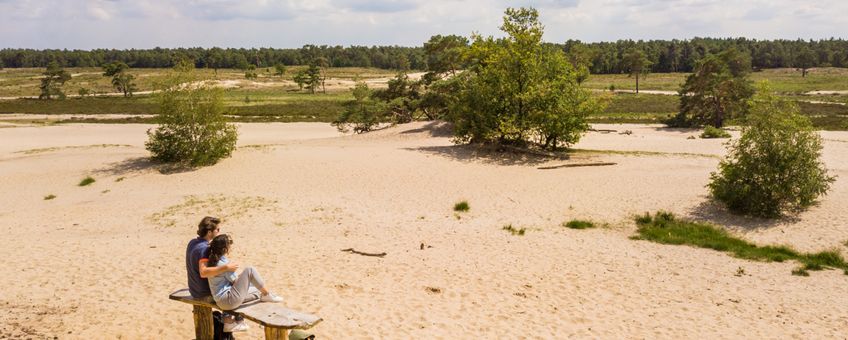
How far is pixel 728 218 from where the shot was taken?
20.2m

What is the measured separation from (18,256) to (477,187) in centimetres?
1580

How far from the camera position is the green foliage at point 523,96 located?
29.9m

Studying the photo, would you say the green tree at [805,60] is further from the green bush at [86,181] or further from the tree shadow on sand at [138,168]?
the green bush at [86,181]

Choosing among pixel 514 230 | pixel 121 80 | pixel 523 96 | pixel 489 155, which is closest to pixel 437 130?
pixel 489 155

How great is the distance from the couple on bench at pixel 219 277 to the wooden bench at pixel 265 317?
0.44 feet

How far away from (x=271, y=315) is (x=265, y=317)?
102 millimetres

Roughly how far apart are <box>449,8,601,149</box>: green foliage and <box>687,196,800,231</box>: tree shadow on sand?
385 inches

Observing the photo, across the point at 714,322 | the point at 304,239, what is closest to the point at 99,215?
the point at 304,239

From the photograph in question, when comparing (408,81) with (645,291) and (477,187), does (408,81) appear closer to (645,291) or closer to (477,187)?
(477,187)

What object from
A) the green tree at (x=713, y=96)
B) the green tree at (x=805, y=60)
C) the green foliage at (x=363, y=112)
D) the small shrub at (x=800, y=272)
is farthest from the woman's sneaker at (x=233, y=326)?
the green tree at (x=805, y=60)

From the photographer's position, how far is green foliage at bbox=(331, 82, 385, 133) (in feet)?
148

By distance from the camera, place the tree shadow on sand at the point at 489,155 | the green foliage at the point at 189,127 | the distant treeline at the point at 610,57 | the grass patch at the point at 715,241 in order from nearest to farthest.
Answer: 1. the grass patch at the point at 715,241
2. the green foliage at the point at 189,127
3. the tree shadow on sand at the point at 489,155
4. the distant treeline at the point at 610,57

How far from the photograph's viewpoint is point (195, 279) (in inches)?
356

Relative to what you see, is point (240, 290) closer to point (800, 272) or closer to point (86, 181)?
point (800, 272)
